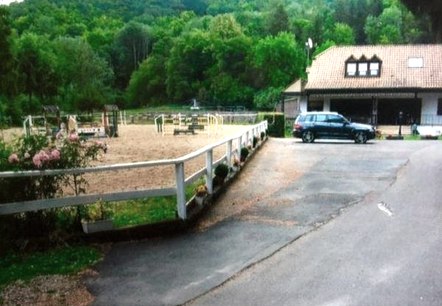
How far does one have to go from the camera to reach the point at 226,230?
7.90 m

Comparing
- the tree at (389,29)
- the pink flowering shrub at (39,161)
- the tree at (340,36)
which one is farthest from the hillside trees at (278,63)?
the pink flowering shrub at (39,161)

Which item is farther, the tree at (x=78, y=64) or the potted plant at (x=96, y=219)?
the tree at (x=78, y=64)

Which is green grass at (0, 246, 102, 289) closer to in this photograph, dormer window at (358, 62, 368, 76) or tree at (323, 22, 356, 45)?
dormer window at (358, 62, 368, 76)

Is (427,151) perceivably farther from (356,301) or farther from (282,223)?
(356,301)

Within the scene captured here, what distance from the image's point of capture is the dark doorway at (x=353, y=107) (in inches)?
1499

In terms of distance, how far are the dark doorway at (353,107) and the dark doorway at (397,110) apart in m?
0.95

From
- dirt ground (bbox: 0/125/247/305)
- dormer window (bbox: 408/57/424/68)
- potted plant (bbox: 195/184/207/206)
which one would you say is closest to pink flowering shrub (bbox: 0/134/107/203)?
dirt ground (bbox: 0/125/247/305)

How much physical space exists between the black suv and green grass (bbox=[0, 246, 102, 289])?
18822 millimetres

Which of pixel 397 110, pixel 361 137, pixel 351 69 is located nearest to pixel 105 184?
pixel 361 137

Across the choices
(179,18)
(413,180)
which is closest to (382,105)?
(413,180)

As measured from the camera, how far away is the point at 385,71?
38.8m

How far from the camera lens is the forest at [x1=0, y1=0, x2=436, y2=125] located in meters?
55.7

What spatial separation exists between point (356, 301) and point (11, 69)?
42013mm

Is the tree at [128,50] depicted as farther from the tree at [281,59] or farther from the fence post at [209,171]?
the fence post at [209,171]
